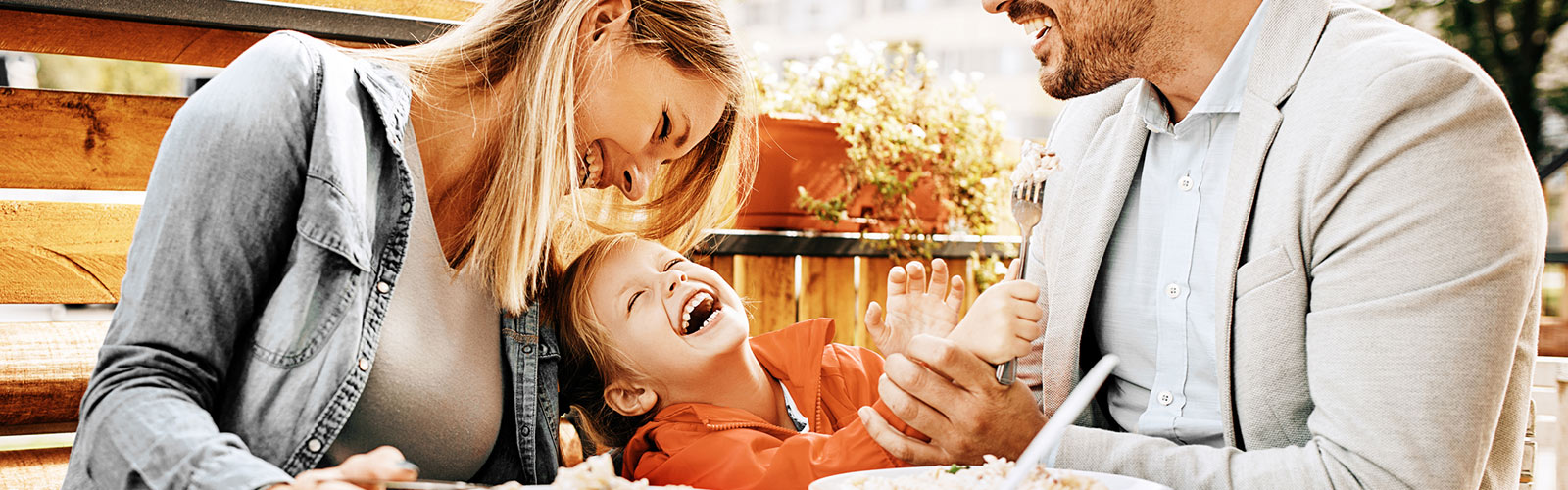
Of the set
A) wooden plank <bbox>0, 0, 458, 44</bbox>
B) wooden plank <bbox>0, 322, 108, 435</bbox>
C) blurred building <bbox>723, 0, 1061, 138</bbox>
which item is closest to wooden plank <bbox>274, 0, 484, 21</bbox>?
wooden plank <bbox>0, 0, 458, 44</bbox>

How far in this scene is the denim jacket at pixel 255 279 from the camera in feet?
3.51

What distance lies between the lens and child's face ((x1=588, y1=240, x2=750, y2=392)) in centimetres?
177

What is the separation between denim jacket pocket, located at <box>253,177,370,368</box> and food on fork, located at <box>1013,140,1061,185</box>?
966 millimetres

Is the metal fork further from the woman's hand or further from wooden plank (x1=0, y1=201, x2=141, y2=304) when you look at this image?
wooden plank (x1=0, y1=201, x2=141, y2=304)

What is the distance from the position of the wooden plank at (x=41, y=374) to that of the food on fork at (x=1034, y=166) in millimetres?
1651

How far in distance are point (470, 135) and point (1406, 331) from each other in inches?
47.4

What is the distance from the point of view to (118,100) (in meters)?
2.07

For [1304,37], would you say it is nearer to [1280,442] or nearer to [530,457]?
[1280,442]

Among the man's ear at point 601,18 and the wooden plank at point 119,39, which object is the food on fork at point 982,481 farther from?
the wooden plank at point 119,39

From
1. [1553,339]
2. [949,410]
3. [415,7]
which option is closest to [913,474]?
[949,410]

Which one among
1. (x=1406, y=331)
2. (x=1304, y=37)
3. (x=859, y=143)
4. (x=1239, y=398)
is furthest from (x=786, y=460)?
(x=859, y=143)

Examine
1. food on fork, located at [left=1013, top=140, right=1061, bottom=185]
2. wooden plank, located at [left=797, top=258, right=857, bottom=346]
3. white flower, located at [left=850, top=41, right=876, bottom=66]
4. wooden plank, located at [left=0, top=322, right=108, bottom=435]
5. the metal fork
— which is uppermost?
white flower, located at [left=850, top=41, right=876, bottom=66]

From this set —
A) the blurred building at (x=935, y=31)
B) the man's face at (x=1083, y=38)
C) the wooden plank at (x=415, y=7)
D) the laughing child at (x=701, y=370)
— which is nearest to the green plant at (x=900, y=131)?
the wooden plank at (x=415, y=7)

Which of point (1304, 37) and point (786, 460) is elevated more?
point (1304, 37)
